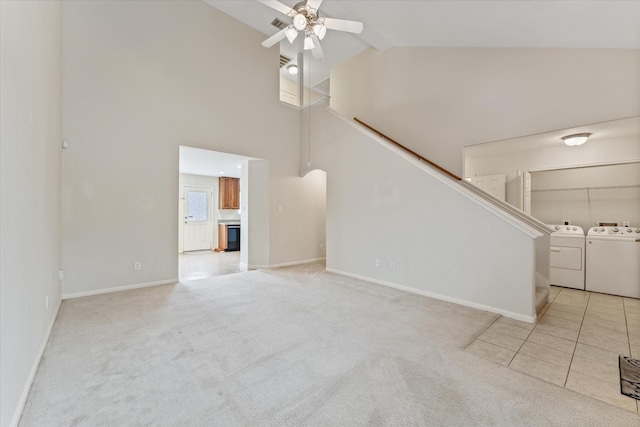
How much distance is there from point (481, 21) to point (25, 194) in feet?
17.8

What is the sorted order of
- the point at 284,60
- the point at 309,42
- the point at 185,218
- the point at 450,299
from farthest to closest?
1. the point at 185,218
2. the point at 284,60
3. the point at 309,42
4. the point at 450,299

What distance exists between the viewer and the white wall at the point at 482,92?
134 inches

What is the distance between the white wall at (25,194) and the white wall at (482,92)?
5489 mm

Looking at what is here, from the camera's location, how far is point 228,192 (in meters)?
9.21

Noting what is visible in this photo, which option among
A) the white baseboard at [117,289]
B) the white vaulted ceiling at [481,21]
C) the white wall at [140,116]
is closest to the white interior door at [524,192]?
the white vaulted ceiling at [481,21]

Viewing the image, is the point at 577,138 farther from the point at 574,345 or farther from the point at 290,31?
the point at 290,31

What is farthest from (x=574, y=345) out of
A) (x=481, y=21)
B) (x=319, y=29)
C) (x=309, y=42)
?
(x=309, y=42)

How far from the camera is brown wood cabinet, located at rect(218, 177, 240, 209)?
911 centimetres

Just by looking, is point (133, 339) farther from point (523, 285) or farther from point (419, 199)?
point (523, 285)

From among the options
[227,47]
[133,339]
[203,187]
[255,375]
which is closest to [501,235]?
[255,375]

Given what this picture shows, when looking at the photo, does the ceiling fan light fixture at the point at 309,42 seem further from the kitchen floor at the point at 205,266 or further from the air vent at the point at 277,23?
the kitchen floor at the point at 205,266

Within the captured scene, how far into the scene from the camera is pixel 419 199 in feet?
13.4

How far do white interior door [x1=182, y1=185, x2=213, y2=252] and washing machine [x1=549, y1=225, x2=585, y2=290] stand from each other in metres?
9.00

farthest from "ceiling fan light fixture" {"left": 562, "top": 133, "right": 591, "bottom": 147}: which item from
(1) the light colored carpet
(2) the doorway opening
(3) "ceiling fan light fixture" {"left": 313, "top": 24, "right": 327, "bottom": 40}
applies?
(2) the doorway opening
